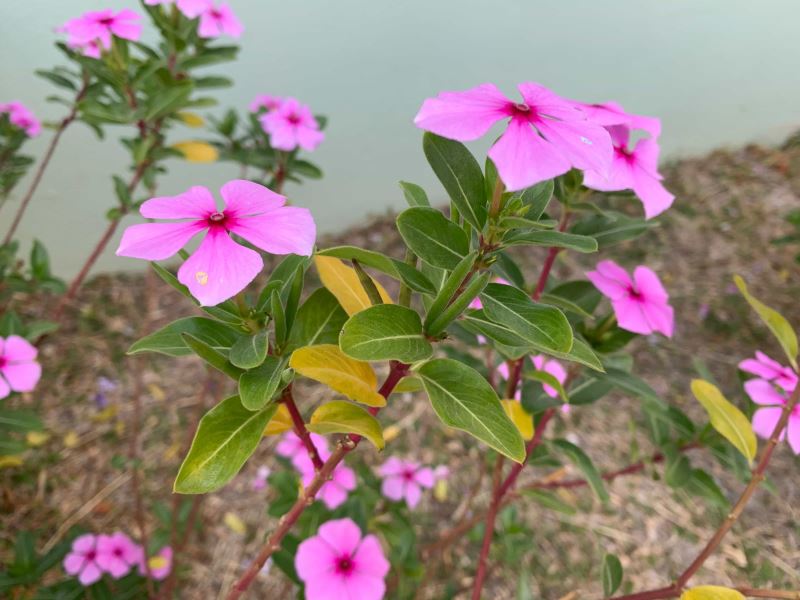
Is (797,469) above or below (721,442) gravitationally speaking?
below

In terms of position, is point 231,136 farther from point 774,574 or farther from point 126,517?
point 774,574

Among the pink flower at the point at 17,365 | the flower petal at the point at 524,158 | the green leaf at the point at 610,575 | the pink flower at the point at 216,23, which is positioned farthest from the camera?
the pink flower at the point at 216,23

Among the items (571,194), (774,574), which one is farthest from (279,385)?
(774,574)

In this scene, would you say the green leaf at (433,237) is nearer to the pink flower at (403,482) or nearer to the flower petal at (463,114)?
the flower petal at (463,114)

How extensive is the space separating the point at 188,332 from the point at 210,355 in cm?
6

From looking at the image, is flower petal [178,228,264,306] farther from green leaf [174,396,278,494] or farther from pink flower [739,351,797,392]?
pink flower [739,351,797,392]

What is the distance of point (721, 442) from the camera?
86 centimetres

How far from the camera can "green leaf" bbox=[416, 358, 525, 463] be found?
0.42 metres

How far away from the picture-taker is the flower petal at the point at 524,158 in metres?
0.34

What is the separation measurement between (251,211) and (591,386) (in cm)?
57

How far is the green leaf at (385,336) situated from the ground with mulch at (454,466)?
94 cm

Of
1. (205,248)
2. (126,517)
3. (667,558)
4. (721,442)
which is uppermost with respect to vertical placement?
(205,248)

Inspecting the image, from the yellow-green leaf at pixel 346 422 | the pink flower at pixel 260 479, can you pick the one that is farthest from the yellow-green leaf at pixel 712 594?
the pink flower at pixel 260 479

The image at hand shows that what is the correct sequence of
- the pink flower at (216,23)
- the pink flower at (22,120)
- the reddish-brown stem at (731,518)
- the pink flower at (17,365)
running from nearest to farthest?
1. the reddish-brown stem at (731,518)
2. the pink flower at (17,365)
3. the pink flower at (216,23)
4. the pink flower at (22,120)
